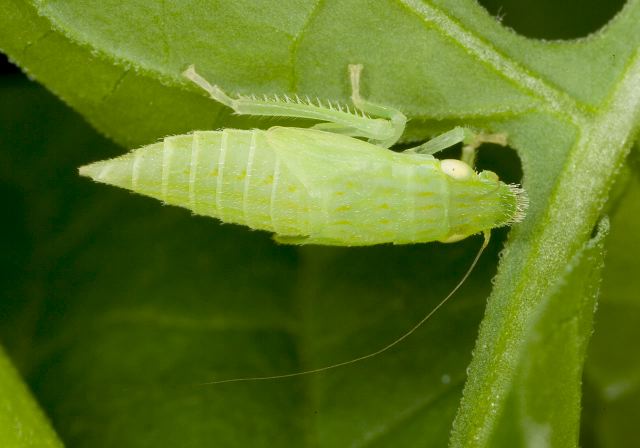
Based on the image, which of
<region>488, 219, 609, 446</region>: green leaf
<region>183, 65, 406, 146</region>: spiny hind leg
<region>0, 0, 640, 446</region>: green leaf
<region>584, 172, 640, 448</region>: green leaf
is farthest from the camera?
<region>584, 172, 640, 448</region>: green leaf

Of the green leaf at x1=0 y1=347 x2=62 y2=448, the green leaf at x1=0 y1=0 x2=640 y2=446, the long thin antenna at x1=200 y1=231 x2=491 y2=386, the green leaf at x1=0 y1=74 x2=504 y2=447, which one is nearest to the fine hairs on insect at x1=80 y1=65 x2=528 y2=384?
the green leaf at x1=0 y1=0 x2=640 y2=446

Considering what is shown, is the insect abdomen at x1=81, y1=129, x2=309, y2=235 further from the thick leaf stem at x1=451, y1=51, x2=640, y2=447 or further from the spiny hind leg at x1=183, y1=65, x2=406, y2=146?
the thick leaf stem at x1=451, y1=51, x2=640, y2=447

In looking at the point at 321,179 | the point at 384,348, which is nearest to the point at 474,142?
the point at 321,179

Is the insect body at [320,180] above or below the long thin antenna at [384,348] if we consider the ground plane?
above

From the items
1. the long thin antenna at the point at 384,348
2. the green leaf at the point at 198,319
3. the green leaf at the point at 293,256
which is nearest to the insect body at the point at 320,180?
the green leaf at the point at 293,256

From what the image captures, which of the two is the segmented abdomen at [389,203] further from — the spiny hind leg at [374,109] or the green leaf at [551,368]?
the green leaf at [551,368]

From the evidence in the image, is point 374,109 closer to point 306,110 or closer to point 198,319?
point 306,110

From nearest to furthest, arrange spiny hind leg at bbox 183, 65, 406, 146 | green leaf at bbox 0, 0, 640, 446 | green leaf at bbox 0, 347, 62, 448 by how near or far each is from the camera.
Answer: green leaf at bbox 0, 347, 62, 448, green leaf at bbox 0, 0, 640, 446, spiny hind leg at bbox 183, 65, 406, 146
